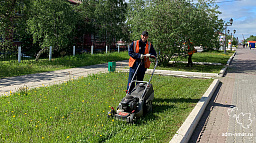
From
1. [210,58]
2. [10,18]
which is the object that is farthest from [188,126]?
[210,58]

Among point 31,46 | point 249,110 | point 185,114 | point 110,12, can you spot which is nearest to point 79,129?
point 185,114

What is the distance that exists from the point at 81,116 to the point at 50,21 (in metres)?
11.6

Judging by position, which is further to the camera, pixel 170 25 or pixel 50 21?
pixel 50 21

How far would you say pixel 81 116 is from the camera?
4.89 m

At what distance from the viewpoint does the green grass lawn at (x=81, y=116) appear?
13.0ft

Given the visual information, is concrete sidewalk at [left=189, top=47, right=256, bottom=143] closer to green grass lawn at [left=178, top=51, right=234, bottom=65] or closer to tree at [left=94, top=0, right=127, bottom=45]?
green grass lawn at [left=178, top=51, right=234, bottom=65]

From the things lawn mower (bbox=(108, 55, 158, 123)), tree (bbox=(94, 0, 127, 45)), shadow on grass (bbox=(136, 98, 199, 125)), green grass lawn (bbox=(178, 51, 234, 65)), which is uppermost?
tree (bbox=(94, 0, 127, 45))

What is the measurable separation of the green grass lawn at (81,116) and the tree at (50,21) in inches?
332

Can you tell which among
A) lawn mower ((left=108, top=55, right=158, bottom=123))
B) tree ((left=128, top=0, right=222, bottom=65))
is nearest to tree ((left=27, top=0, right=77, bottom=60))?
tree ((left=128, top=0, right=222, bottom=65))

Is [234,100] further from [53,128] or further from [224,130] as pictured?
[53,128]

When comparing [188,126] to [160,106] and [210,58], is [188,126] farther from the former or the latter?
[210,58]

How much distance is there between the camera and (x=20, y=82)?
28.6 feet

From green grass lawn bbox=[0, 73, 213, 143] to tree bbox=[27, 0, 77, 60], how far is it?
844 cm

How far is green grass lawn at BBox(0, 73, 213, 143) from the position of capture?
3.96m
